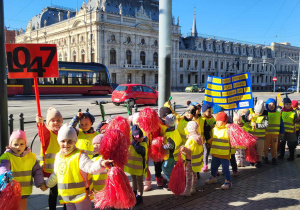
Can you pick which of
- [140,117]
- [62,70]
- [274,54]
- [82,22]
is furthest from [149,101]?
[274,54]

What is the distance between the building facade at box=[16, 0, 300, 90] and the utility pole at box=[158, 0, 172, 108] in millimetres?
33892

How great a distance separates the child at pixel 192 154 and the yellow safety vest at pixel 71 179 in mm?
1890

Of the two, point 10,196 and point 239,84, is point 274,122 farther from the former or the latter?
point 10,196

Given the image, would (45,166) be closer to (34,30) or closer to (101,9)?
(101,9)

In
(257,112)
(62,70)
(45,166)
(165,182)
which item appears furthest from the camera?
(62,70)

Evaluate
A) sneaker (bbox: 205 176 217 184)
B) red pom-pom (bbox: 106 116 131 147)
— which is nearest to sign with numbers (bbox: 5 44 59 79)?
red pom-pom (bbox: 106 116 131 147)

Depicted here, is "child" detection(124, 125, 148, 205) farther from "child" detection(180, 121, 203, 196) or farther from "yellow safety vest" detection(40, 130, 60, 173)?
"yellow safety vest" detection(40, 130, 60, 173)

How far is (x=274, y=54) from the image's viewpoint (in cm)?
7969

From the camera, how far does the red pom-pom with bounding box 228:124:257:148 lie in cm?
472

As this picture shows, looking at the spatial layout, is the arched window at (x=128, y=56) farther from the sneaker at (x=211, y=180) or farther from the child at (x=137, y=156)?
the child at (x=137, y=156)

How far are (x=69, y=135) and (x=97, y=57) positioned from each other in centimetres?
4412

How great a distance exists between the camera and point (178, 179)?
4422 millimetres

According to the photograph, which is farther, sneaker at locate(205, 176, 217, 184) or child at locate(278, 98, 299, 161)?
child at locate(278, 98, 299, 161)

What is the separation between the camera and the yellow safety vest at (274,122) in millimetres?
6371
